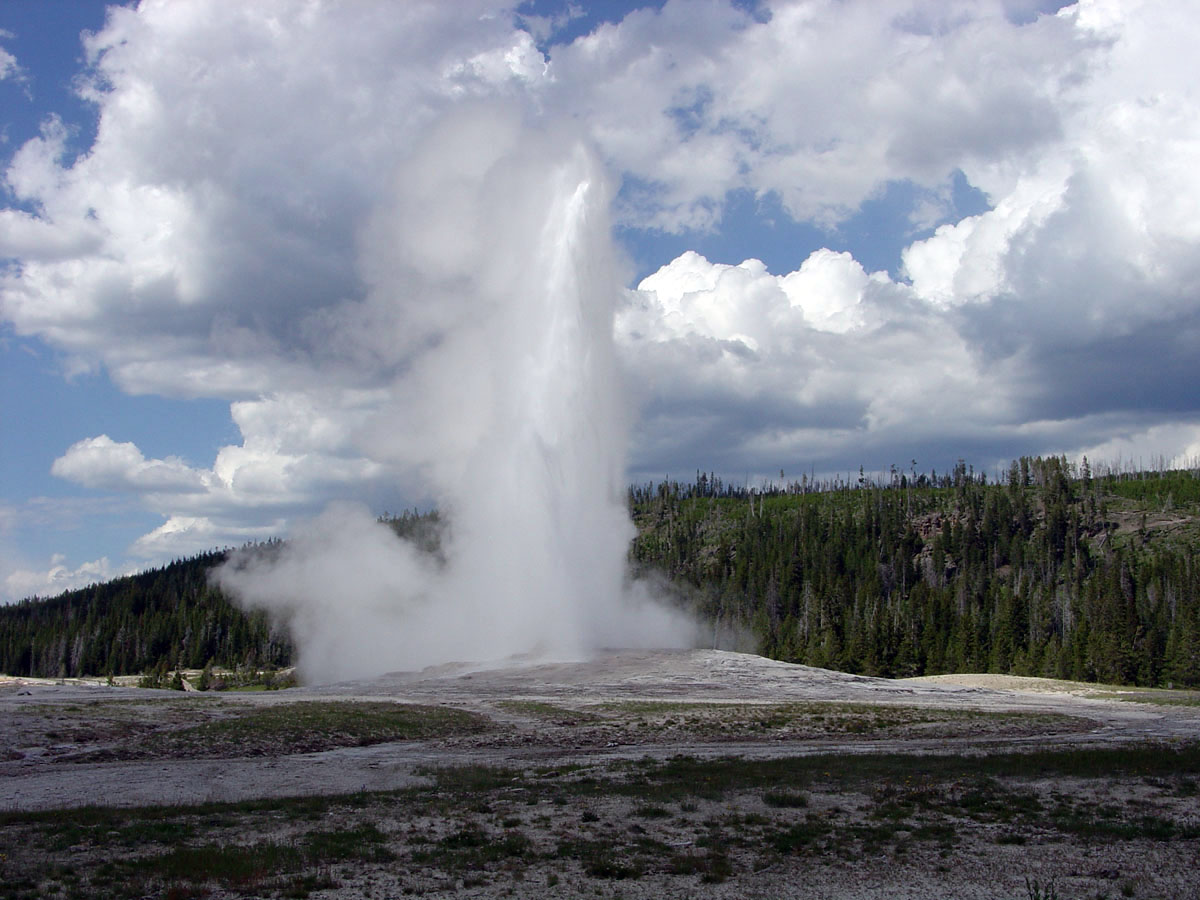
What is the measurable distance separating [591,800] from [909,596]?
4642 inches

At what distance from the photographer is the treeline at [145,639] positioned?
140 metres

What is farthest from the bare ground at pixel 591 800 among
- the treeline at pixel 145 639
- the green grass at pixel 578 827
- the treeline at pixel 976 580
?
the treeline at pixel 145 639

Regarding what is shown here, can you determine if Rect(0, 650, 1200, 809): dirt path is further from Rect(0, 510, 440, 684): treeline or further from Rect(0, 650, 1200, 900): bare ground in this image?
Rect(0, 510, 440, 684): treeline

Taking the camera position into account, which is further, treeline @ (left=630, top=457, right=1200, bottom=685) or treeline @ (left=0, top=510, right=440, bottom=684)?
treeline @ (left=0, top=510, right=440, bottom=684)

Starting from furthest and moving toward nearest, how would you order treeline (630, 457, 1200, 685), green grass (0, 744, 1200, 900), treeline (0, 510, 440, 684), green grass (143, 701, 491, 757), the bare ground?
treeline (0, 510, 440, 684), treeline (630, 457, 1200, 685), green grass (143, 701, 491, 757), green grass (0, 744, 1200, 900), the bare ground

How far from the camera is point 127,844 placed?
1494 cm

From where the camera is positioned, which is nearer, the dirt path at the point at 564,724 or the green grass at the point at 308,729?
the dirt path at the point at 564,724

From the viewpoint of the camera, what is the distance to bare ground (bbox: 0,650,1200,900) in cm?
1307

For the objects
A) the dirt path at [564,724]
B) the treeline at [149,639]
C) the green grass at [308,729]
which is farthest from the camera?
the treeline at [149,639]

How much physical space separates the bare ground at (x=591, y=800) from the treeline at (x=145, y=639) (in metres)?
102

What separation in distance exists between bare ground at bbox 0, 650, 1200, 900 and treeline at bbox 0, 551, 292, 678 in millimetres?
101954

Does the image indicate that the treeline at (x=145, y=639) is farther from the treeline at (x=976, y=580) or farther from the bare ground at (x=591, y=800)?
the bare ground at (x=591, y=800)

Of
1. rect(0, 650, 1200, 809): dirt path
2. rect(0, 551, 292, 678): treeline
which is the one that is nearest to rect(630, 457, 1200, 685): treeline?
rect(0, 650, 1200, 809): dirt path

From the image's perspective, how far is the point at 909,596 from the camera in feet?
420
